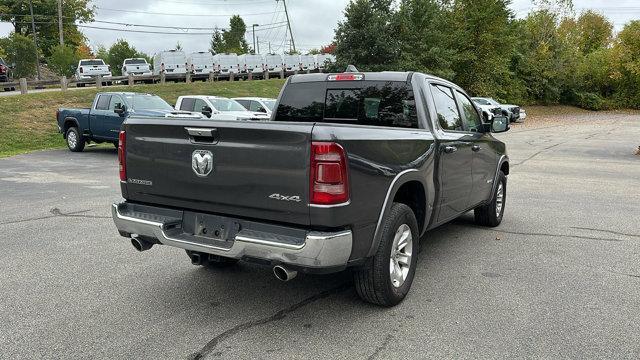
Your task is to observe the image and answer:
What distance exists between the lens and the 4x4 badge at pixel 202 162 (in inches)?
148

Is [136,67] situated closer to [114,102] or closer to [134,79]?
[134,79]

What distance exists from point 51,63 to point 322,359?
5608 centimetres

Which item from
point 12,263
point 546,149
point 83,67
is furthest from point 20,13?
point 12,263

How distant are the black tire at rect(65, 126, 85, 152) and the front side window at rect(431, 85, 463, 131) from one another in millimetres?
14294

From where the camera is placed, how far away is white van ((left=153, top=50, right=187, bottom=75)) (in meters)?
38.4

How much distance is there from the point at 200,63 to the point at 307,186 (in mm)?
38690

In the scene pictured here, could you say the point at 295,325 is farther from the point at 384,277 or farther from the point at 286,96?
the point at 286,96

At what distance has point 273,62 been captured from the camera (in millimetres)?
46344

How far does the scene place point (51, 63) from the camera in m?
51.4

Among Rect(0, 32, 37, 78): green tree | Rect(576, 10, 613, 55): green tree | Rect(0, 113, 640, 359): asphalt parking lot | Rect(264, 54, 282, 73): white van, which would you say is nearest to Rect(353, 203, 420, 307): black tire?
Rect(0, 113, 640, 359): asphalt parking lot

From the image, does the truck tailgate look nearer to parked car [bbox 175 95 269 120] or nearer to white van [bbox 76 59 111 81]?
parked car [bbox 175 95 269 120]

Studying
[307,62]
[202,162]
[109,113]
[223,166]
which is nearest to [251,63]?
[307,62]

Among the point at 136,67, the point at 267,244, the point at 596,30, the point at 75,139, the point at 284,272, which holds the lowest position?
the point at 75,139

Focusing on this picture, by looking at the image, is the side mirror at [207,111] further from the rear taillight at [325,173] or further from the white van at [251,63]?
the white van at [251,63]
